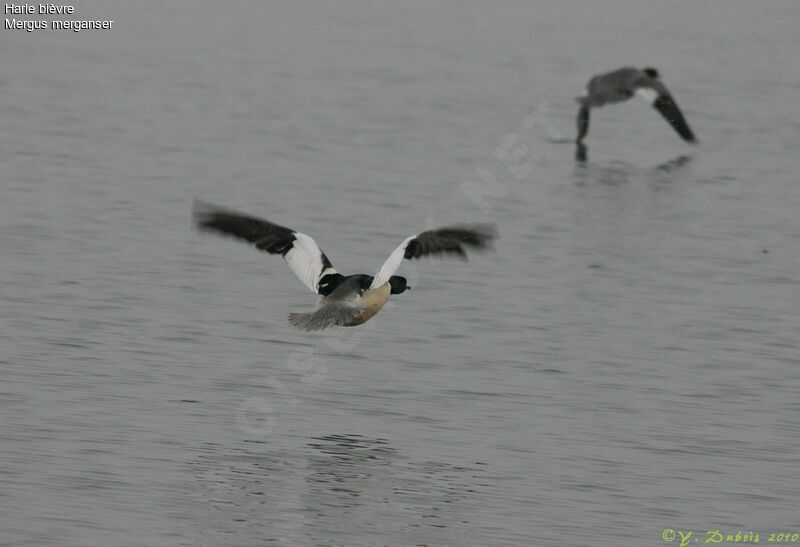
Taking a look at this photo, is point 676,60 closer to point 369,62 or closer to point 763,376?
point 369,62

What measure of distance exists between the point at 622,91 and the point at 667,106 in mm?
945

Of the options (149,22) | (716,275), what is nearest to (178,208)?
(716,275)

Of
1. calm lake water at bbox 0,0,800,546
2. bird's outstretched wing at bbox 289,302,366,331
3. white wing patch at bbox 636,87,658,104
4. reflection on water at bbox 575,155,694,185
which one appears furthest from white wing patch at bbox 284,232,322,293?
white wing patch at bbox 636,87,658,104

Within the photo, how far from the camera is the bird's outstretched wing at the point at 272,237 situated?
984cm

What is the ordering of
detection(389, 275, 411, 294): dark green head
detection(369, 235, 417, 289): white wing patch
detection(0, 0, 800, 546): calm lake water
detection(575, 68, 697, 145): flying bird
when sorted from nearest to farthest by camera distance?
detection(0, 0, 800, 546): calm lake water, detection(369, 235, 417, 289): white wing patch, detection(389, 275, 411, 294): dark green head, detection(575, 68, 697, 145): flying bird

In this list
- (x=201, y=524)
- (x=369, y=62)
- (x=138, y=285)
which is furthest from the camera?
(x=369, y=62)

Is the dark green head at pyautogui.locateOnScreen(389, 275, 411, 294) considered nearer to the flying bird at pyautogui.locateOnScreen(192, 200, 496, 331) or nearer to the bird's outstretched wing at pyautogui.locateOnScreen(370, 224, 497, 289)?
the flying bird at pyautogui.locateOnScreen(192, 200, 496, 331)

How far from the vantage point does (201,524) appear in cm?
764

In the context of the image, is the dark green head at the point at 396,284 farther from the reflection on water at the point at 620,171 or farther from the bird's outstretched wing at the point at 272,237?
the reflection on water at the point at 620,171

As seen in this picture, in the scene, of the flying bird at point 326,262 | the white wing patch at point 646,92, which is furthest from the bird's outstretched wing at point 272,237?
the white wing patch at point 646,92

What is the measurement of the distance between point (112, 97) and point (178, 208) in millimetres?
6546

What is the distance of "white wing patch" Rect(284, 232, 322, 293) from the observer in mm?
10039

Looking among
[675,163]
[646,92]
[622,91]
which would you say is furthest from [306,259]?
[646,92]

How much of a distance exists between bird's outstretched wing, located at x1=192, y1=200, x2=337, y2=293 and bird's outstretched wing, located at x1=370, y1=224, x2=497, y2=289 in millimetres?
540
